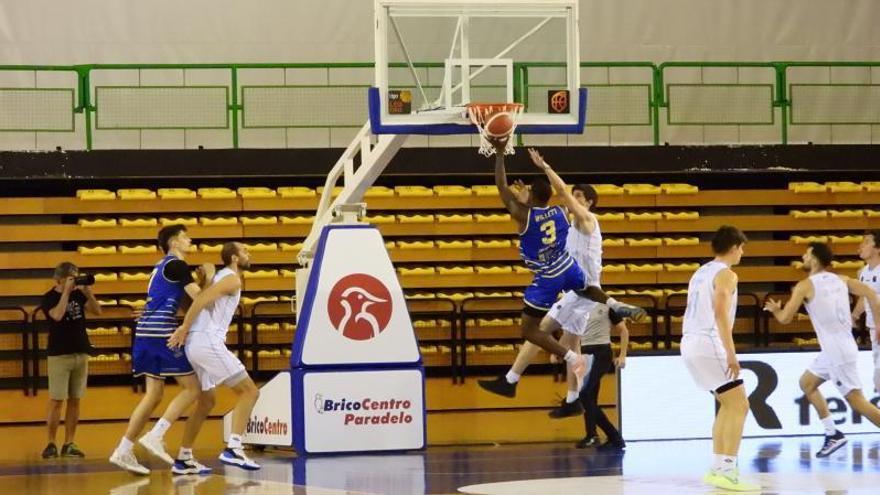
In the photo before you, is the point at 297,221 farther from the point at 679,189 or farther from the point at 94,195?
the point at 679,189

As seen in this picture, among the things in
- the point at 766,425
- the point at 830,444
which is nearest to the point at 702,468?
the point at 830,444

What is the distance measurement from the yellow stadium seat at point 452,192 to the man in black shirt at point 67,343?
587 centimetres

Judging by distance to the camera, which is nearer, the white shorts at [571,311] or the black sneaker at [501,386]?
the white shorts at [571,311]

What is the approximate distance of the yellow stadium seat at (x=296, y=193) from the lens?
20156 mm

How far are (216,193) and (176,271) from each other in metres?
7.26

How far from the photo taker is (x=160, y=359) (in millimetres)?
13055

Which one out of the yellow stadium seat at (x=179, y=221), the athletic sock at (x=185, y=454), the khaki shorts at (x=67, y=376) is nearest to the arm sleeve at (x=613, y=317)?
the athletic sock at (x=185, y=454)

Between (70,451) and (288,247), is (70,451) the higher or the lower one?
the lower one

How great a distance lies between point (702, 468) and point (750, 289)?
8.83m

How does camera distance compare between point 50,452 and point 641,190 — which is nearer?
point 50,452

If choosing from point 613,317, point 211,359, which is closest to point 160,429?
point 211,359

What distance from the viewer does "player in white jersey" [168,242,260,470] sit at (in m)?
12.8

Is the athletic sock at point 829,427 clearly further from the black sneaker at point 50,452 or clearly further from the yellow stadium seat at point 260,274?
the yellow stadium seat at point 260,274

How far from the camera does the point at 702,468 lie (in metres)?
12.8
